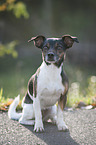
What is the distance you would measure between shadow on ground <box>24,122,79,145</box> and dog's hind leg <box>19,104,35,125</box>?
8 centimetres

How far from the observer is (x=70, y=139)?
2.92 metres

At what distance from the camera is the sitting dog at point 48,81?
2883 mm

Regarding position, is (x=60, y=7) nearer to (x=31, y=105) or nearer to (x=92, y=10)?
(x=92, y=10)

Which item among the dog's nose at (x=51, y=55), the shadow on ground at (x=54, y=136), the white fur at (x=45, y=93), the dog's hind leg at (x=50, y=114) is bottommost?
the shadow on ground at (x=54, y=136)

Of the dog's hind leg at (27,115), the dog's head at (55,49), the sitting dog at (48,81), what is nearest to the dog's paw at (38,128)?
the sitting dog at (48,81)

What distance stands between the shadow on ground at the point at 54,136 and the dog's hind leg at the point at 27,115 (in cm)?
8

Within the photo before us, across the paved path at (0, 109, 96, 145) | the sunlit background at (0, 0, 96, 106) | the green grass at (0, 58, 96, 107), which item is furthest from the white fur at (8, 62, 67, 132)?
the sunlit background at (0, 0, 96, 106)

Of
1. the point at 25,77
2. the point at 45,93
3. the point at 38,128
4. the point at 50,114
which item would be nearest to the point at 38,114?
the point at 38,128

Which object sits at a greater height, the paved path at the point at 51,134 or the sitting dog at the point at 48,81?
the sitting dog at the point at 48,81

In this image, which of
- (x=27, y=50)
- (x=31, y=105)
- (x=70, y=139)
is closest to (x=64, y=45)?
(x=31, y=105)

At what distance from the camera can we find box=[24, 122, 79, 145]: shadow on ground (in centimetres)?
283

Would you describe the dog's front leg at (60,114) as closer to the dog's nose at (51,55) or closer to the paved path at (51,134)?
the paved path at (51,134)

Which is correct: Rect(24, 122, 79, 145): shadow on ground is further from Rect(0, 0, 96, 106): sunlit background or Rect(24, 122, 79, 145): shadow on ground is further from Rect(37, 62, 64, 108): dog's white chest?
Rect(0, 0, 96, 106): sunlit background

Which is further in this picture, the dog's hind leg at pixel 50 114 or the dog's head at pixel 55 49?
the dog's hind leg at pixel 50 114
